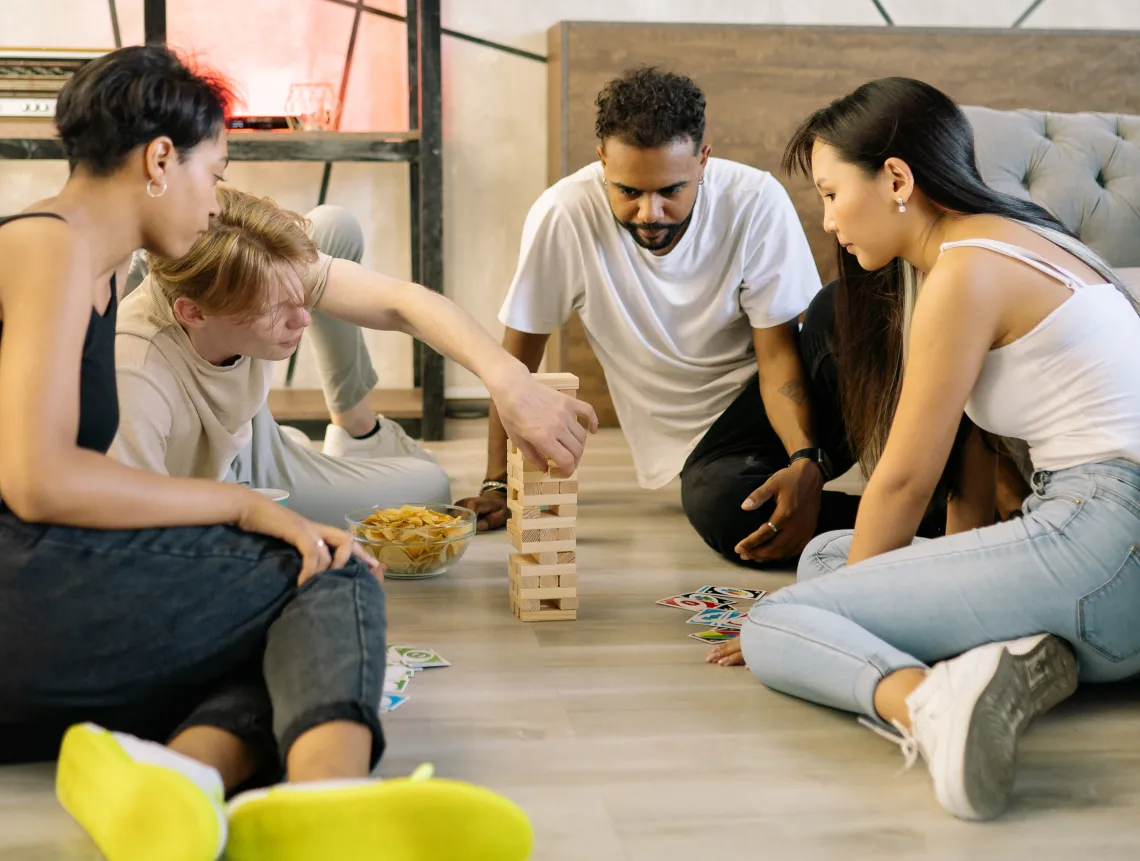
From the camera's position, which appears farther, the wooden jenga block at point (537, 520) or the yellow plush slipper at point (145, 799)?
the wooden jenga block at point (537, 520)

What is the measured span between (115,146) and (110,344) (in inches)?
8.6

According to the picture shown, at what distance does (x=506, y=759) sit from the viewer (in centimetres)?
151

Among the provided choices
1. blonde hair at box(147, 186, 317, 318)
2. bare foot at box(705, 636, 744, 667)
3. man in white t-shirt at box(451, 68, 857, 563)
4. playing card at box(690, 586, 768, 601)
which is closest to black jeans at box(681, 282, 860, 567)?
man in white t-shirt at box(451, 68, 857, 563)

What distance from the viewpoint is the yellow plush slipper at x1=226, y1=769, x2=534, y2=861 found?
106 centimetres

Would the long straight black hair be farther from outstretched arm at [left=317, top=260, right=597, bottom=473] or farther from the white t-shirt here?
the white t-shirt

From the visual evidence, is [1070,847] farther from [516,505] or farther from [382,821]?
[516,505]

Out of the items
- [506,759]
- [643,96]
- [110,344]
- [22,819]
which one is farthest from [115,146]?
[643,96]

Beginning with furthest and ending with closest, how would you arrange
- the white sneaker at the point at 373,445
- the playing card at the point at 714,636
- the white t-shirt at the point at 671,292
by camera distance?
the white sneaker at the point at 373,445
the white t-shirt at the point at 671,292
the playing card at the point at 714,636

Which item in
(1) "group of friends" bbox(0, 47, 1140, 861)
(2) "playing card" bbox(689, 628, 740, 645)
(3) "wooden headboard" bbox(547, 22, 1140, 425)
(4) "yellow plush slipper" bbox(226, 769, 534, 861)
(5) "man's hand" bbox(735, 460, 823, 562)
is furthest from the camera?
(3) "wooden headboard" bbox(547, 22, 1140, 425)

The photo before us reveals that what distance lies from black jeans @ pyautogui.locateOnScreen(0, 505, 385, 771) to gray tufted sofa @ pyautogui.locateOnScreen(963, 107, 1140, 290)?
211 cm

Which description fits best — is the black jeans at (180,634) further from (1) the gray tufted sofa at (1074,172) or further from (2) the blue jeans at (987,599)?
(1) the gray tufted sofa at (1074,172)

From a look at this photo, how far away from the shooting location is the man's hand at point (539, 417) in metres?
1.88

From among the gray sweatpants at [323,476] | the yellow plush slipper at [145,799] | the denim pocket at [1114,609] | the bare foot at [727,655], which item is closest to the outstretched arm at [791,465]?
the bare foot at [727,655]

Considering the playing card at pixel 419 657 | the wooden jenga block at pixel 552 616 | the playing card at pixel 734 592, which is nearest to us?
the playing card at pixel 419 657
